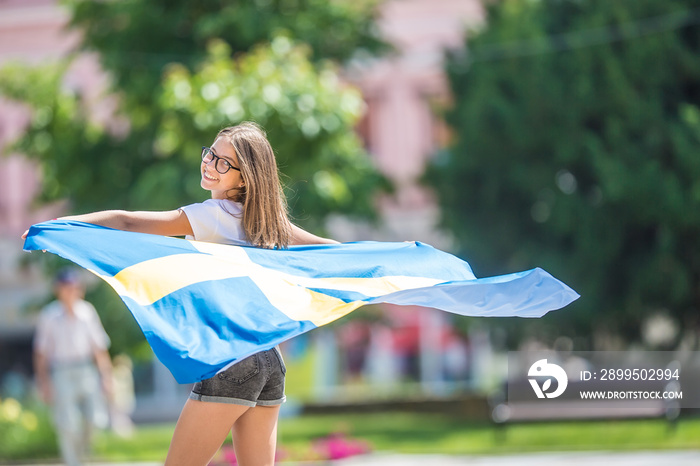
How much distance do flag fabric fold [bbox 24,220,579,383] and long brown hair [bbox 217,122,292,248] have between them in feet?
0.36

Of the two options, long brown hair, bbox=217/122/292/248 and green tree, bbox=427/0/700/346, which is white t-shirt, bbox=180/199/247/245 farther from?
green tree, bbox=427/0/700/346

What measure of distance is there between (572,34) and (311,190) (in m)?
5.78

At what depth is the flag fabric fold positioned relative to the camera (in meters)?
4.11

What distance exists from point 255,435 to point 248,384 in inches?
10.4

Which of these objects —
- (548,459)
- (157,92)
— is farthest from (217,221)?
(157,92)

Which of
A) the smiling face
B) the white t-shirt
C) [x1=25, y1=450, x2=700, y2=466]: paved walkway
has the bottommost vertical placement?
[x1=25, y1=450, x2=700, y2=466]: paved walkway

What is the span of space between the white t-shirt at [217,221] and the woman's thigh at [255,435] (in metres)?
0.75

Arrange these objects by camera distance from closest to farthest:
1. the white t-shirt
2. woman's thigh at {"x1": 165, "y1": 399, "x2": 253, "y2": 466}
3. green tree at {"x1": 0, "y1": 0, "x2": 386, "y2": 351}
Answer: woman's thigh at {"x1": 165, "y1": 399, "x2": 253, "y2": 466} < the white t-shirt < green tree at {"x1": 0, "y1": 0, "x2": 386, "y2": 351}

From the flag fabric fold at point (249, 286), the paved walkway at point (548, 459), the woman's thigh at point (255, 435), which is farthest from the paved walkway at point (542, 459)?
the woman's thigh at point (255, 435)

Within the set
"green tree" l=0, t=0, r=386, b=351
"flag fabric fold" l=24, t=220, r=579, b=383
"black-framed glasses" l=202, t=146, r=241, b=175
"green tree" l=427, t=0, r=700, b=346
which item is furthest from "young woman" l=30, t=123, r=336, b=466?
"green tree" l=427, t=0, r=700, b=346

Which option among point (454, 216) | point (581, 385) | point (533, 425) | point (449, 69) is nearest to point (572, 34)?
point (449, 69)

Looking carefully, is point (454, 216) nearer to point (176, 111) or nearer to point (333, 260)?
point (176, 111)

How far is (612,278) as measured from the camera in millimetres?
17312

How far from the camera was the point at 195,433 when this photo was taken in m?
4.08
